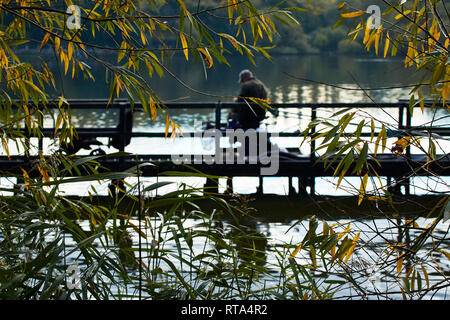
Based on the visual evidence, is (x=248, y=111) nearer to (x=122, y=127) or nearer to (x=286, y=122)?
(x=122, y=127)

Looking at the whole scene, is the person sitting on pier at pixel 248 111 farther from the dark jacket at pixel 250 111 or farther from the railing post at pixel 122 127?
the railing post at pixel 122 127

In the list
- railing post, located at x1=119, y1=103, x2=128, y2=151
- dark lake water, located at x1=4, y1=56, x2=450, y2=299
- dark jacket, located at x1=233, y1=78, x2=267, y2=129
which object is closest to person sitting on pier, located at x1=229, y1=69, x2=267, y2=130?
dark jacket, located at x1=233, y1=78, x2=267, y2=129

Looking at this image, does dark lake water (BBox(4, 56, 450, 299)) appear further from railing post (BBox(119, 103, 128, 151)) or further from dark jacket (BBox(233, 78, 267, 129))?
railing post (BBox(119, 103, 128, 151))

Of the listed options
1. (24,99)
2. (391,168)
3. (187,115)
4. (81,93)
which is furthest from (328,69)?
(24,99)

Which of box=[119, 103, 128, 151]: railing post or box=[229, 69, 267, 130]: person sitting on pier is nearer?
box=[119, 103, 128, 151]: railing post

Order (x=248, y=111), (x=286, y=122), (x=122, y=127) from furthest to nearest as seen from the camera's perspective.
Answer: (x=286, y=122)
(x=248, y=111)
(x=122, y=127)

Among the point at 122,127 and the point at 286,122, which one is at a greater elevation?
the point at 122,127

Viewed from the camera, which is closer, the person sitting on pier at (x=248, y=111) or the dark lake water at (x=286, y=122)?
the dark lake water at (x=286, y=122)

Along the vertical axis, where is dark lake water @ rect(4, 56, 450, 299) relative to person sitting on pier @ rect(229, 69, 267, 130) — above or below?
below

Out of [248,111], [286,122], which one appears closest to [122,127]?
[248,111]

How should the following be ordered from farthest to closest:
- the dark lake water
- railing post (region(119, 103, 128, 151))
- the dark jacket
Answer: the dark jacket
railing post (region(119, 103, 128, 151))
the dark lake water

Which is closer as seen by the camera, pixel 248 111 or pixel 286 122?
pixel 248 111

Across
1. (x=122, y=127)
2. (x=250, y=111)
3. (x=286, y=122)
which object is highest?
(x=250, y=111)

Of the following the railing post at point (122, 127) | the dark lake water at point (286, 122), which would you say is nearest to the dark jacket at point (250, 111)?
the dark lake water at point (286, 122)
